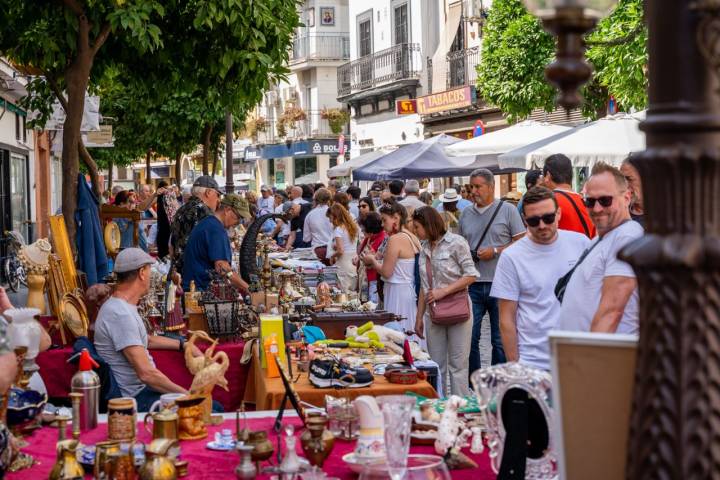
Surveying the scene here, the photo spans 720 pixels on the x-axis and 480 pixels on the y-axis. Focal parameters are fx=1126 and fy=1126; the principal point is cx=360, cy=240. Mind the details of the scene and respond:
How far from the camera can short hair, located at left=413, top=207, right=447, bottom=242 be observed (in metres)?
8.73

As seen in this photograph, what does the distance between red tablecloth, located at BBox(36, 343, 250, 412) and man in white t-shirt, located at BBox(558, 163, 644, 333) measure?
2.79 m

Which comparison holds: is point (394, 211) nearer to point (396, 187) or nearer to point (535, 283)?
point (535, 283)

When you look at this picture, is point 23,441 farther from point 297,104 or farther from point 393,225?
point 297,104

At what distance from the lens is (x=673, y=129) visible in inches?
84.0

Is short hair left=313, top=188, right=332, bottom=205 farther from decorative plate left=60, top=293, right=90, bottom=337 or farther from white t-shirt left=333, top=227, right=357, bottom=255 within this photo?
decorative plate left=60, top=293, right=90, bottom=337

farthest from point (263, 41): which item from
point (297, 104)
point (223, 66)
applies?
point (297, 104)

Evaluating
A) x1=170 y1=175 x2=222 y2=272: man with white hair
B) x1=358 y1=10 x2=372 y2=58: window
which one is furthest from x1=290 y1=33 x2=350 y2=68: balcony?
x1=170 y1=175 x2=222 y2=272: man with white hair

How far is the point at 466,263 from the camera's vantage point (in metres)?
8.69

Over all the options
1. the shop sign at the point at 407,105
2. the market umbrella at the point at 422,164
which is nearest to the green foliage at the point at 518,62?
the market umbrella at the point at 422,164

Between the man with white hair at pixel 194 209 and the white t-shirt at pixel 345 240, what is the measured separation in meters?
2.49

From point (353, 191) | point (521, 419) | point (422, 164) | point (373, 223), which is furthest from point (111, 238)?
point (521, 419)

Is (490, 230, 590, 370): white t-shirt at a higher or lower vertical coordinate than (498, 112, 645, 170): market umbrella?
lower

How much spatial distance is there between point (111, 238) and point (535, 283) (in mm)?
7176

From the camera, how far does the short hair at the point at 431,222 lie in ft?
28.6
